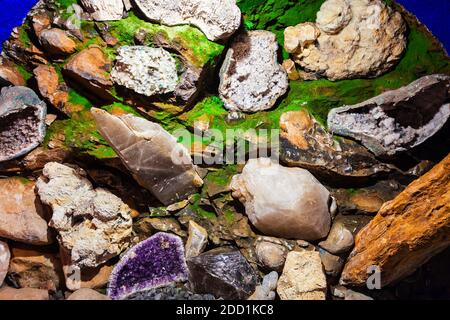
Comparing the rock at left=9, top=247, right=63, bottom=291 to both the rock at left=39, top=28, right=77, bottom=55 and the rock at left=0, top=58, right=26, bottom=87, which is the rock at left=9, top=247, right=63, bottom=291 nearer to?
the rock at left=0, top=58, right=26, bottom=87

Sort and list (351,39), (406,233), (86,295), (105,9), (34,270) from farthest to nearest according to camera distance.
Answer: (34,270)
(351,39)
(105,9)
(86,295)
(406,233)

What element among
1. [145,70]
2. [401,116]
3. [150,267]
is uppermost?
[145,70]

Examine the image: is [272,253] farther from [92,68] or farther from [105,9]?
[105,9]

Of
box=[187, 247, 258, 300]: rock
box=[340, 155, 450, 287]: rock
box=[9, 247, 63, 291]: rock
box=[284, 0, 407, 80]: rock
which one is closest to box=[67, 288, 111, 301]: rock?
box=[9, 247, 63, 291]: rock

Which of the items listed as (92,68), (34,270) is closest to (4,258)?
(34,270)

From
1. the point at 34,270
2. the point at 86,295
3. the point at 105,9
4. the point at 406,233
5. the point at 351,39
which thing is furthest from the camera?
the point at 34,270
